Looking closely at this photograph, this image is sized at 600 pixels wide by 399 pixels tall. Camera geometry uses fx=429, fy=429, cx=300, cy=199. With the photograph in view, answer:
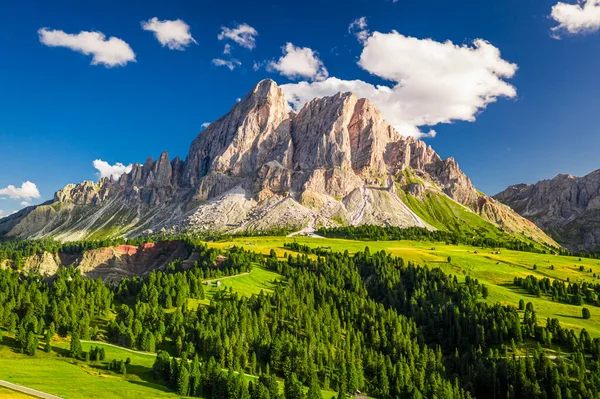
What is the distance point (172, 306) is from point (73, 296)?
101 ft

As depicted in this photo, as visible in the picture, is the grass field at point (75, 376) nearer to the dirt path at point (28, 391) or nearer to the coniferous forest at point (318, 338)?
the dirt path at point (28, 391)

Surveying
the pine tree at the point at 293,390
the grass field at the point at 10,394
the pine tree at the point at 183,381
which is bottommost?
the pine tree at the point at 293,390

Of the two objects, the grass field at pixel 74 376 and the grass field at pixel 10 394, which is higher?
the grass field at pixel 10 394

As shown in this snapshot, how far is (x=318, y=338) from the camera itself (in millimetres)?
129500

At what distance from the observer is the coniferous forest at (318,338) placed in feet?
328

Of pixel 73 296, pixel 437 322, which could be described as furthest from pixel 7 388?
pixel 437 322

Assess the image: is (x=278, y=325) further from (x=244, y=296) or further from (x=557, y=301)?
(x=557, y=301)

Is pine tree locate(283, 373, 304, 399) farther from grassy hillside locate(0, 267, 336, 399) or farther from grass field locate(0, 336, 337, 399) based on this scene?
grass field locate(0, 336, 337, 399)

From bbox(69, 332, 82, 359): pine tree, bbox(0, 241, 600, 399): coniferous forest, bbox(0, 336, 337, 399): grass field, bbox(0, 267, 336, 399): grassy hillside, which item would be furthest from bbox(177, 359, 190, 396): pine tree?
bbox(69, 332, 82, 359): pine tree

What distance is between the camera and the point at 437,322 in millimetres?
152125

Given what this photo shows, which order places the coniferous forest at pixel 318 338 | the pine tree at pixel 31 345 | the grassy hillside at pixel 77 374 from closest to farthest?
the grassy hillside at pixel 77 374, the pine tree at pixel 31 345, the coniferous forest at pixel 318 338

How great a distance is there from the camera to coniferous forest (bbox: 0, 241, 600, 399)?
99875mm

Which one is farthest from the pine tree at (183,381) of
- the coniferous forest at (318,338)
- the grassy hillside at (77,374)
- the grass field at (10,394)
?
the grass field at (10,394)

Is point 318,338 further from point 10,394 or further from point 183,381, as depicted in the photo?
point 10,394
